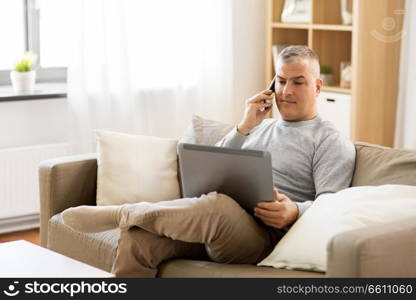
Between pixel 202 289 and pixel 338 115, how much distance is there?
2.63 metres

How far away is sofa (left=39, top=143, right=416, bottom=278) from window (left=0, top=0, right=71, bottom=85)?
4.09 feet

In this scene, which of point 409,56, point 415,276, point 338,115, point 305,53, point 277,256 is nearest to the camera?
point 415,276

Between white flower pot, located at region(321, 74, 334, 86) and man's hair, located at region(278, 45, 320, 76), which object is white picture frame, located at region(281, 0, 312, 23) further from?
man's hair, located at region(278, 45, 320, 76)

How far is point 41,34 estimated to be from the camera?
450cm

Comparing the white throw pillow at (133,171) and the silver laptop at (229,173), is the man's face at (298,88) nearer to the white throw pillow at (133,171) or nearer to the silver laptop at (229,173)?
the silver laptop at (229,173)

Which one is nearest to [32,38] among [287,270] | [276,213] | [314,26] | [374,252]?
[314,26]

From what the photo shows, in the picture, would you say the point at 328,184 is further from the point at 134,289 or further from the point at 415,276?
the point at 134,289

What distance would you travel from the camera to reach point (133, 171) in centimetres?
338

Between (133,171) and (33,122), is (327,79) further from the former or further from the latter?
(133,171)

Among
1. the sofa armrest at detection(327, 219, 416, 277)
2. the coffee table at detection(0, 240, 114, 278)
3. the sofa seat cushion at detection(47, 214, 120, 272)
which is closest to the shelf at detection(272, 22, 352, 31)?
the sofa seat cushion at detection(47, 214, 120, 272)

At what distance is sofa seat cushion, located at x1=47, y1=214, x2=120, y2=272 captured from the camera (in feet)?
9.80

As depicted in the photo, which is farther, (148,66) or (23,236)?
(148,66)

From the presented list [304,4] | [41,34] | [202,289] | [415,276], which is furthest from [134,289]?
[304,4]

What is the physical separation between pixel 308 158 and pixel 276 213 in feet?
1.30
